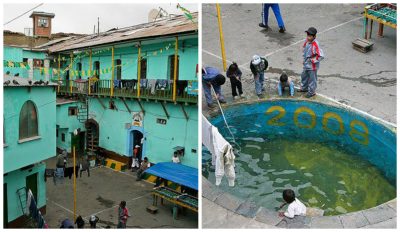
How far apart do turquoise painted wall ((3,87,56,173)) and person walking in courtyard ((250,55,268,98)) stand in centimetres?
518

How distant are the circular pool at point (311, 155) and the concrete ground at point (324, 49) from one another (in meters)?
0.41

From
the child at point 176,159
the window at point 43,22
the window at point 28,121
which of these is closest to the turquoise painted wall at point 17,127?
the window at point 28,121

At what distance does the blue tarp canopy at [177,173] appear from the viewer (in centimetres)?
1045

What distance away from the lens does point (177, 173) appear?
11336mm

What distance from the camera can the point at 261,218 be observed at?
5.11 m

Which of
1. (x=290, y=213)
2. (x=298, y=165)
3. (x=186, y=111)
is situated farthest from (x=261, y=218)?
(x=186, y=111)

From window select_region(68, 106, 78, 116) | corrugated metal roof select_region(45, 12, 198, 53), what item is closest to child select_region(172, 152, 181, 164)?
corrugated metal roof select_region(45, 12, 198, 53)

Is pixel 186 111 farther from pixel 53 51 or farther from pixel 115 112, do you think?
pixel 53 51

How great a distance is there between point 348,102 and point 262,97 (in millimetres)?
1915

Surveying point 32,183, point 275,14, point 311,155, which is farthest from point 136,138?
point 311,155

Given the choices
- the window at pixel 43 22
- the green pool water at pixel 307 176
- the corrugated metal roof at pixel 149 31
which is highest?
the window at pixel 43 22

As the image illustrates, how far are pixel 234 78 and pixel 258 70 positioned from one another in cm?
59

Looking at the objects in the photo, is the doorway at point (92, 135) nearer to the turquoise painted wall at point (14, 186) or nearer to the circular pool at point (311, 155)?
the turquoise painted wall at point (14, 186)

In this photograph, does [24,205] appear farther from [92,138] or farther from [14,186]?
[92,138]
